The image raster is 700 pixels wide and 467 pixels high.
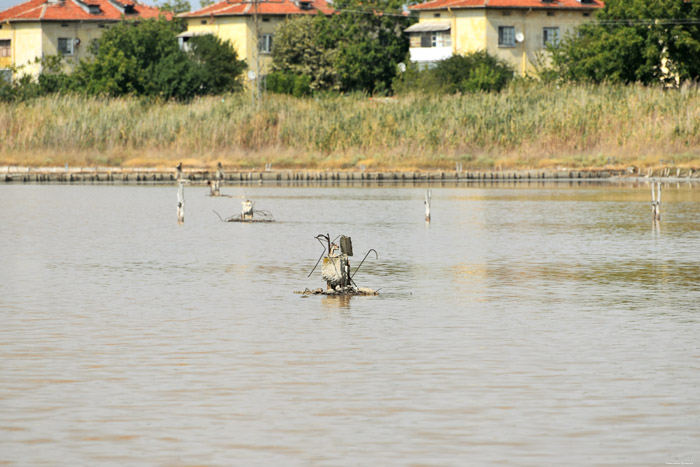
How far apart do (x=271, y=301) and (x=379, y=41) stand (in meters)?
82.5

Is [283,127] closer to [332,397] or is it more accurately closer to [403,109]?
[403,109]

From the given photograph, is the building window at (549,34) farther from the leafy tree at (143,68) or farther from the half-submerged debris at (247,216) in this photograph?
the half-submerged debris at (247,216)

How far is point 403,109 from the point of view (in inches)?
1998

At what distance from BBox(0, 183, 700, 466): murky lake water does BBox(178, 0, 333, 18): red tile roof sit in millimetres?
81340

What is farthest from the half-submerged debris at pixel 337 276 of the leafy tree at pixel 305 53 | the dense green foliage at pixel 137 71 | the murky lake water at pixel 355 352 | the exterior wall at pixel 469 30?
the leafy tree at pixel 305 53

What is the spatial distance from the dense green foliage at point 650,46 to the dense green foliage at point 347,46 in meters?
29.3

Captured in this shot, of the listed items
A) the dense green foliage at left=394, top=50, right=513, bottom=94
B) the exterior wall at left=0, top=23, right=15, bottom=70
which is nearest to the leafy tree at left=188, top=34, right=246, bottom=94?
the dense green foliage at left=394, top=50, right=513, bottom=94

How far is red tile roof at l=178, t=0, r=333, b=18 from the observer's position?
103438 mm

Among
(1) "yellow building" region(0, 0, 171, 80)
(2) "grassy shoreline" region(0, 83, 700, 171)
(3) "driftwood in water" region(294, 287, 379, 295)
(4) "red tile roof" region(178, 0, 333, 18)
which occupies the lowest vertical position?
(3) "driftwood in water" region(294, 287, 379, 295)

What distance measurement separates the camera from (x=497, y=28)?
298 feet

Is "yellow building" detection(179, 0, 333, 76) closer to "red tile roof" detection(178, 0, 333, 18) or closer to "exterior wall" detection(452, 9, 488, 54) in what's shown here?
"red tile roof" detection(178, 0, 333, 18)

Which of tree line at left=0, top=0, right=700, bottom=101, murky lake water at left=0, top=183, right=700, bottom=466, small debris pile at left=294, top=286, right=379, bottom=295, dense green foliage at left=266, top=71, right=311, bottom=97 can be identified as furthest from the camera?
dense green foliage at left=266, top=71, right=311, bottom=97

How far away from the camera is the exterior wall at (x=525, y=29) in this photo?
90438mm

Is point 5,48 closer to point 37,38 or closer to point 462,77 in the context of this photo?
point 37,38
